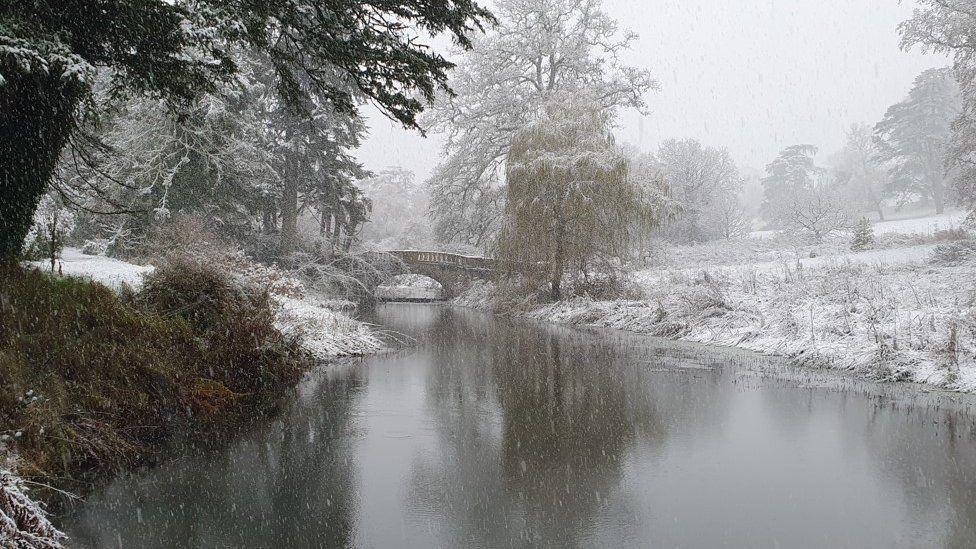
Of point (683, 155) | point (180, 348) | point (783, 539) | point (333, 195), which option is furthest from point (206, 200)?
point (683, 155)

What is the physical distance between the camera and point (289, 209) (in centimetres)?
2764

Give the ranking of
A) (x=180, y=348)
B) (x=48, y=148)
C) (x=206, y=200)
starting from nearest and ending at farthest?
(x=48, y=148), (x=180, y=348), (x=206, y=200)

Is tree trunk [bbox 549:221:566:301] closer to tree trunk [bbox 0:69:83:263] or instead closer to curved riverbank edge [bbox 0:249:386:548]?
curved riverbank edge [bbox 0:249:386:548]

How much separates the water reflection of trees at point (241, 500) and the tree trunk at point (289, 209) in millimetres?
19921

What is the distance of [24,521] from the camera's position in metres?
3.71

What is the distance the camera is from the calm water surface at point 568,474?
4.63 metres

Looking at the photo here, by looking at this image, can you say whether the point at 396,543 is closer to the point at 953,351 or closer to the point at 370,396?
the point at 370,396

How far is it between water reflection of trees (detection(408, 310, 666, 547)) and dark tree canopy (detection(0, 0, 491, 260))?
156 inches

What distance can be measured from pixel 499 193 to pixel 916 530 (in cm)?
2525

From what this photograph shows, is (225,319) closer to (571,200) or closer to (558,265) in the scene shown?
(571,200)

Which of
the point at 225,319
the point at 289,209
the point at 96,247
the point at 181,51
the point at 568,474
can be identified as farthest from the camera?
the point at 289,209

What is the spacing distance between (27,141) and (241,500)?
4868mm

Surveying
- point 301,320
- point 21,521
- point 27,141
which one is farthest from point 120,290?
point 21,521

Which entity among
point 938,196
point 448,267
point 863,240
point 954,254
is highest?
point 938,196
